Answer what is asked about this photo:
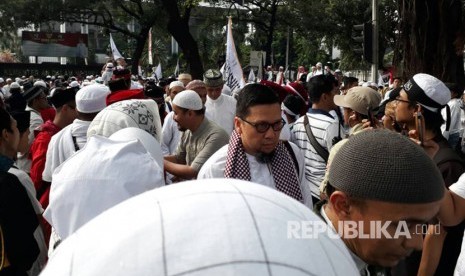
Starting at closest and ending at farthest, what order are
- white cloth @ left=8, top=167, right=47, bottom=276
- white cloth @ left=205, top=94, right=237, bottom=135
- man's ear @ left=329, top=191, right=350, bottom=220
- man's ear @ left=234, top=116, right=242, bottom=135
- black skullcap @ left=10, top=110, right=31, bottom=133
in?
1. man's ear @ left=329, top=191, right=350, bottom=220
2. white cloth @ left=8, top=167, right=47, bottom=276
3. man's ear @ left=234, top=116, right=242, bottom=135
4. black skullcap @ left=10, top=110, right=31, bottom=133
5. white cloth @ left=205, top=94, right=237, bottom=135

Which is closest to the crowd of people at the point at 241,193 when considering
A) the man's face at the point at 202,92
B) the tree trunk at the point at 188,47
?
the man's face at the point at 202,92

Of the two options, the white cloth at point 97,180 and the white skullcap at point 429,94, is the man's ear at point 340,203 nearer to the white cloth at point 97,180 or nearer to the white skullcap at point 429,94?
the white cloth at point 97,180

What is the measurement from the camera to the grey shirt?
4180mm

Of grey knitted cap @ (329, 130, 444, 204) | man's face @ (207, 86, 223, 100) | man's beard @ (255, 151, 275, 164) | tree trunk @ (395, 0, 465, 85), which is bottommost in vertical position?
man's beard @ (255, 151, 275, 164)

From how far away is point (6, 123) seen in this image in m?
3.50

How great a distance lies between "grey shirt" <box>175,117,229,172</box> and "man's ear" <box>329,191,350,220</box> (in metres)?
2.43

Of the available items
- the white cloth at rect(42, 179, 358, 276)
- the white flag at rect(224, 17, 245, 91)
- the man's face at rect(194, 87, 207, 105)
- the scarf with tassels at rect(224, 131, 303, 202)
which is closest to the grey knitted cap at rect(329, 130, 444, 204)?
the white cloth at rect(42, 179, 358, 276)

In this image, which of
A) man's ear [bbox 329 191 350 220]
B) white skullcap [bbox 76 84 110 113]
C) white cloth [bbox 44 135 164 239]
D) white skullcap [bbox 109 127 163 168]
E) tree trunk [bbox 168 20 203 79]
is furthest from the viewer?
tree trunk [bbox 168 20 203 79]

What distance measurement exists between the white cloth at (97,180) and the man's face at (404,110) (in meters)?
1.89

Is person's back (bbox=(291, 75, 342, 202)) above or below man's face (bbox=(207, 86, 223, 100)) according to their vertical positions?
below

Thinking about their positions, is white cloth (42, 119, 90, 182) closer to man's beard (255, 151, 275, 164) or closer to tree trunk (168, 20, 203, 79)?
man's beard (255, 151, 275, 164)

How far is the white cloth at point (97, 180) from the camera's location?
1.95 m

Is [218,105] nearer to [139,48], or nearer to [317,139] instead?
[317,139]

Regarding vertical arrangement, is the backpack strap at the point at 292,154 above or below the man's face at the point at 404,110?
below
